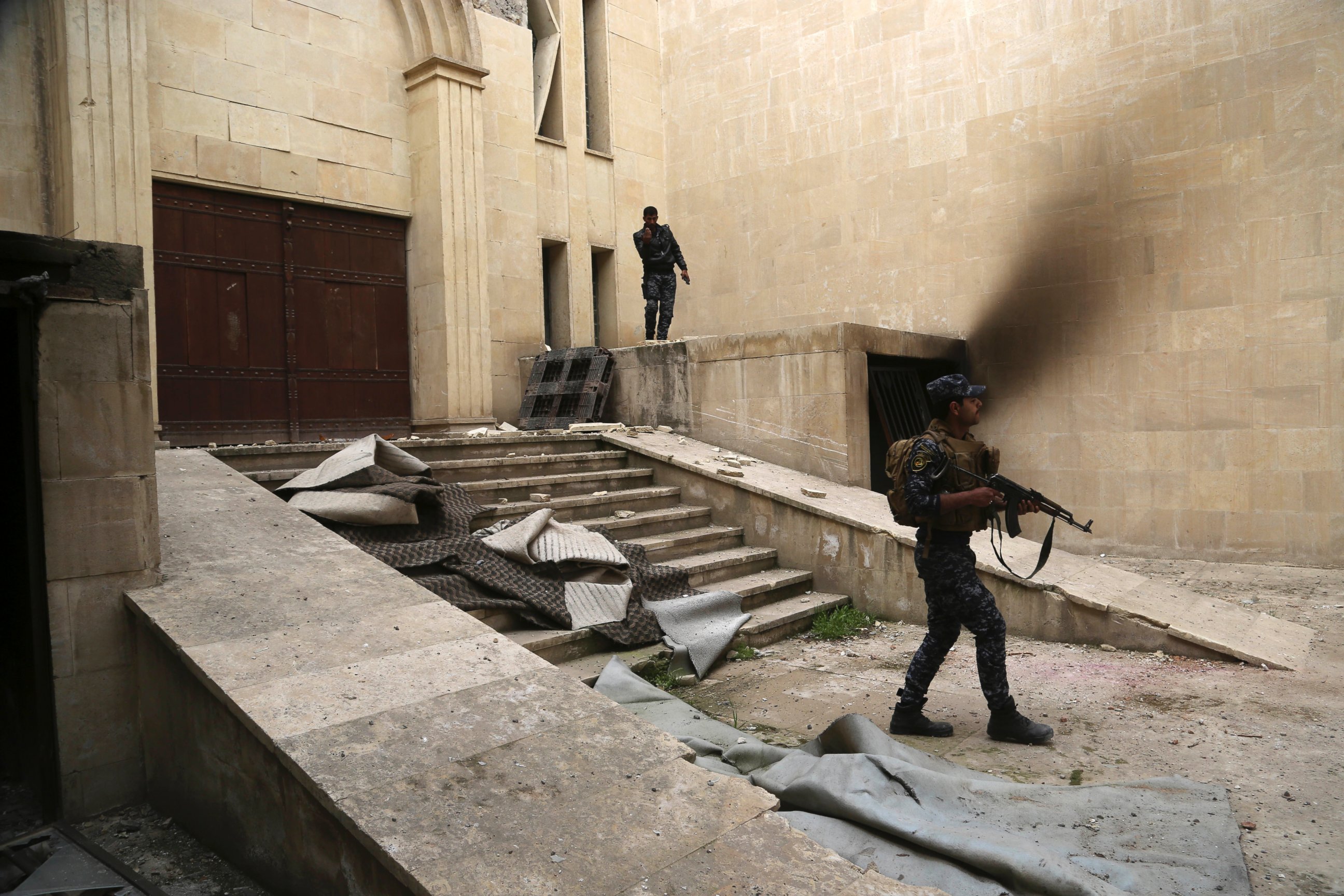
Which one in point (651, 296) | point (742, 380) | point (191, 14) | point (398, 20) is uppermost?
point (398, 20)

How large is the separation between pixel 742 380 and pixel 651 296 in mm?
2524

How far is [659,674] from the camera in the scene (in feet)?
17.0

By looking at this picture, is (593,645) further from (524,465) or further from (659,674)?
(524,465)

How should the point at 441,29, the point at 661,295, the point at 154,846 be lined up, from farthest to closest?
1. the point at 661,295
2. the point at 441,29
3. the point at 154,846

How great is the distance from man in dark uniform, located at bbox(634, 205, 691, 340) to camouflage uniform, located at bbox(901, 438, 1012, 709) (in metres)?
6.70

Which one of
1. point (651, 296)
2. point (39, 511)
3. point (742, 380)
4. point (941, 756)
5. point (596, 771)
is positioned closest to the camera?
point (596, 771)

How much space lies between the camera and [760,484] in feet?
24.9

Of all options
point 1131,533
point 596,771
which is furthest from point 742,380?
point 596,771

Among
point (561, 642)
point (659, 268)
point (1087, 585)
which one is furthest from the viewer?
point (659, 268)

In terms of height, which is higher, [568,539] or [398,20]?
[398,20]

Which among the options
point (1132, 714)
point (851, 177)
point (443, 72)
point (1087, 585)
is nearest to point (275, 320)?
point (443, 72)

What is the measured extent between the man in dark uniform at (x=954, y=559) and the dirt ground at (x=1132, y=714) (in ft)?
0.49

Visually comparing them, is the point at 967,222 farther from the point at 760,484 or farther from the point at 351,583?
the point at 351,583

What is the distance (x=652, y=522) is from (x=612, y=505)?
16.8 inches
